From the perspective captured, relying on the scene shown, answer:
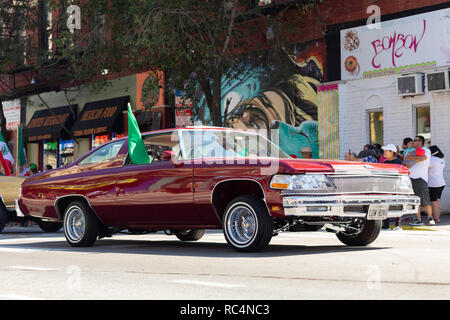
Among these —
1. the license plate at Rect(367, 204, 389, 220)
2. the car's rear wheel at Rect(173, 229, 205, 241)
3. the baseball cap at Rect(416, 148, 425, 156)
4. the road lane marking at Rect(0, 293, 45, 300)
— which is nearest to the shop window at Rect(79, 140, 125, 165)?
the car's rear wheel at Rect(173, 229, 205, 241)

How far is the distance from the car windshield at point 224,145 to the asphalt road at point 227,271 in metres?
1.32

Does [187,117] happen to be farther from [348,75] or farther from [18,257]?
[18,257]

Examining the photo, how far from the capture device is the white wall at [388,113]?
20.3m

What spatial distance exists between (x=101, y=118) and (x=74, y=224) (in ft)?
64.9

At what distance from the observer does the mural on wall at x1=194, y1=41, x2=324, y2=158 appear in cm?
2333

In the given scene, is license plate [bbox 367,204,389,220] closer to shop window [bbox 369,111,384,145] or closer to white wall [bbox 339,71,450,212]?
white wall [bbox 339,71,450,212]

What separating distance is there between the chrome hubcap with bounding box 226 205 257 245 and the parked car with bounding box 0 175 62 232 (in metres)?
8.05

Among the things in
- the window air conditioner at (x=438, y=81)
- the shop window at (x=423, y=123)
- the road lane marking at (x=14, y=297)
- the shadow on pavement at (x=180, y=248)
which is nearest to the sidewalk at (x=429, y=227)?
the shop window at (x=423, y=123)

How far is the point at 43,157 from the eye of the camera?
36156mm

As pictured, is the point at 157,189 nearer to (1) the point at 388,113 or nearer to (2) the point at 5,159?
(1) the point at 388,113

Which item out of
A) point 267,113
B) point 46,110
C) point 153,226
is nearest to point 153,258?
point 153,226

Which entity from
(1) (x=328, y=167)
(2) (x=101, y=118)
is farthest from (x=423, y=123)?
(2) (x=101, y=118)

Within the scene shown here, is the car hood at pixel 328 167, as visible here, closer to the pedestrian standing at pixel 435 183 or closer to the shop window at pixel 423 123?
the pedestrian standing at pixel 435 183
